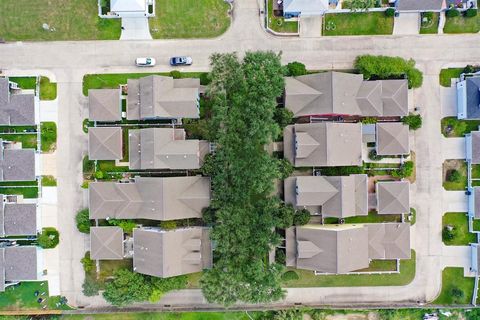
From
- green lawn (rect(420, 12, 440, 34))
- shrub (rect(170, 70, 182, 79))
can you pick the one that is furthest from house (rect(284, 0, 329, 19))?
shrub (rect(170, 70, 182, 79))

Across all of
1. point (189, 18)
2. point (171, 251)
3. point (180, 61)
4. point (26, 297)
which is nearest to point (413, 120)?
point (180, 61)

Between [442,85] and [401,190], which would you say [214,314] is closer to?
[401,190]

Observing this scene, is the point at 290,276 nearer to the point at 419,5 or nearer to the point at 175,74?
the point at 175,74

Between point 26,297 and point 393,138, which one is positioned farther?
point 26,297

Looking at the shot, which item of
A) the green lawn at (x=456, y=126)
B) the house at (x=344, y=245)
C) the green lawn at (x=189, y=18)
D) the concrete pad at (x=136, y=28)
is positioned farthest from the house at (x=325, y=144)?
the concrete pad at (x=136, y=28)

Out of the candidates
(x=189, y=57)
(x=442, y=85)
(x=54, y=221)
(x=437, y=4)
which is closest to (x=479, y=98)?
(x=442, y=85)

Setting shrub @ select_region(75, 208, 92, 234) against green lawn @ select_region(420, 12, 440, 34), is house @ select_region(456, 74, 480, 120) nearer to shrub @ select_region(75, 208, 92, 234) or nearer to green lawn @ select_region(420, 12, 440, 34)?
green lawn @ select_region(420, 12, 440, 34)
